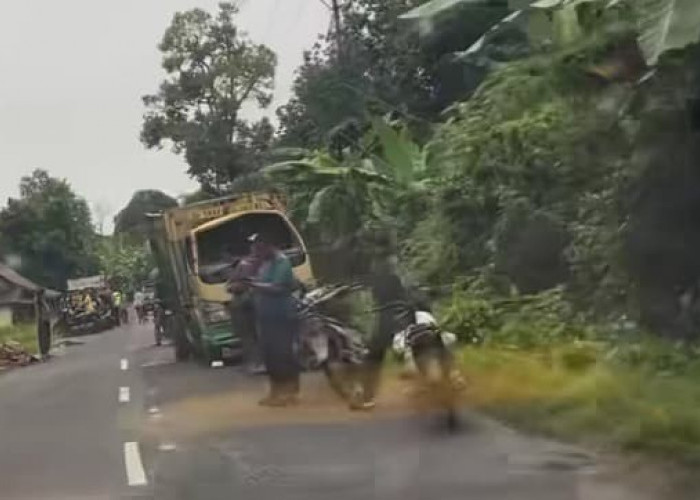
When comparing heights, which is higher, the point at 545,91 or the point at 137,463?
the point at 545,91

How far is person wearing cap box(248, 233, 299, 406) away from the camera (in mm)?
13688

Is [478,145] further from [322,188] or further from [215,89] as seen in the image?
[215,89]

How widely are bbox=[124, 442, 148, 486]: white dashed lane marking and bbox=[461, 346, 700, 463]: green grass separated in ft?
9.77

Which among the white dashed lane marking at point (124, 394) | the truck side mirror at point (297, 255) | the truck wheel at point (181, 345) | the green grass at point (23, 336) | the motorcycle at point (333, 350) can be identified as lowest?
the white dashed lane marking at point (124, 394)

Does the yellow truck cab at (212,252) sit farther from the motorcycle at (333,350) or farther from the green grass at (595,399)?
the green grass at (595,399)

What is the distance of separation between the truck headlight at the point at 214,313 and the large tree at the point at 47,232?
775 cm

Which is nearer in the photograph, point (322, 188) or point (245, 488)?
point (245, 488)

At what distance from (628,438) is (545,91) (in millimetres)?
6591

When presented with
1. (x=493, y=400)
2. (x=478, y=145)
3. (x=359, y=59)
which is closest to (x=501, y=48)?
(x=478, y=145)

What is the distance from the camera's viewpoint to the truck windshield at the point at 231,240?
21.3 m

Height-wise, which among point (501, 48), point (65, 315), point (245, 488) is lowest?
point (245, 488)

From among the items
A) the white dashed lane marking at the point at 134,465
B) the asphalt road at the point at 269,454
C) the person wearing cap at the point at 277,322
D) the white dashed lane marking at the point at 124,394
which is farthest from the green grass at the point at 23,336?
the white dashed lane marking at the point at 134,465

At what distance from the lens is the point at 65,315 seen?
34.6m

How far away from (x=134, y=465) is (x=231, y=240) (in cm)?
1125
